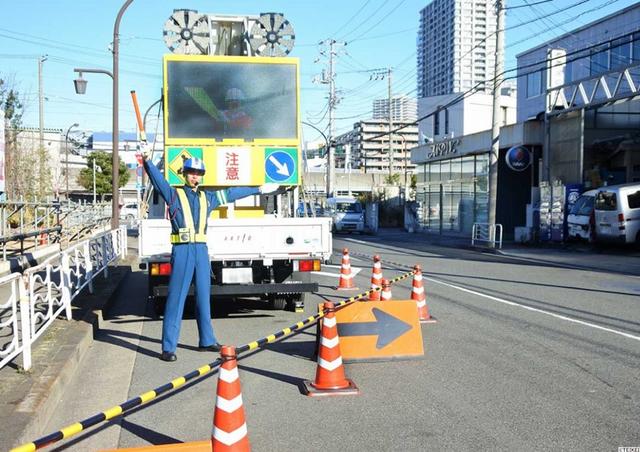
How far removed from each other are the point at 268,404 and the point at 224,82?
6.00 m

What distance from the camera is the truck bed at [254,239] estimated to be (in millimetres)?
9500

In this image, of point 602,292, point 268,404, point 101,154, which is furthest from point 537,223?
point 101,154

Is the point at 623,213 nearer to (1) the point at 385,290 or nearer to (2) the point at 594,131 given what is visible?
(2) the point at 594,131

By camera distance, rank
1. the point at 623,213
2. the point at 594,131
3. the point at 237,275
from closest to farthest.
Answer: the point at 237,275 < the point at 623,213 < the point at 594,131

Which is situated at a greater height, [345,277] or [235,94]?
[235,94]

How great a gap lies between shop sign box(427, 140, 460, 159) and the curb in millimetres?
30203

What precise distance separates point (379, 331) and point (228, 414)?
10.6ft

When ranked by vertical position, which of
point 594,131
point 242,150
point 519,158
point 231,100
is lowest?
point 242,150

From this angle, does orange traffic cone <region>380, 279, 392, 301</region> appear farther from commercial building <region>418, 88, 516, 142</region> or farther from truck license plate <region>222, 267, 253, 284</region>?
commercial building <region>418, 88, 516, 142</region>

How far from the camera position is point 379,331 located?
7.57m

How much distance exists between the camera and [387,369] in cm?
732

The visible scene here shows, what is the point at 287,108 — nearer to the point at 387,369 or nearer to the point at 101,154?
the point at 387,369

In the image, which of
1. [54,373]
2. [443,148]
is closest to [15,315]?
[54,373]

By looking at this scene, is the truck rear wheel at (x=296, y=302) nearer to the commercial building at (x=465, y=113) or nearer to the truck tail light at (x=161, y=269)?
the truck tail light at (x=161, y=269)
